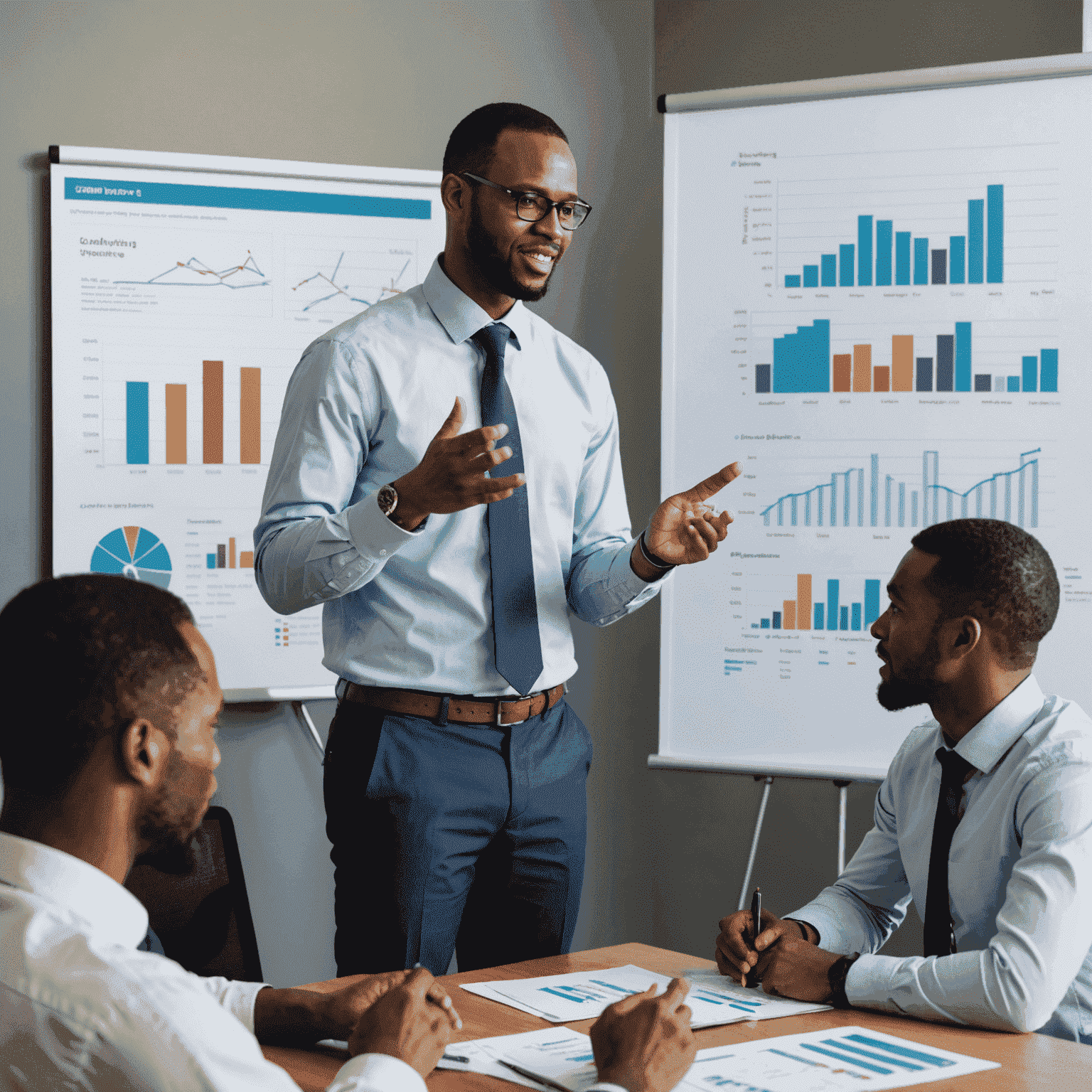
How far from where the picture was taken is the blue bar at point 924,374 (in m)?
2.65

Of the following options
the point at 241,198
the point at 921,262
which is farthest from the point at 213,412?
the point at 921,262

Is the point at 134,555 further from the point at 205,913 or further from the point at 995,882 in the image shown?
the point at 995,882

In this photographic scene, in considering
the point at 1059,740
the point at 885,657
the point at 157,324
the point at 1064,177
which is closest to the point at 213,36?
the point at 157,324

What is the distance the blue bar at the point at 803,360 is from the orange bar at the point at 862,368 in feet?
0.19

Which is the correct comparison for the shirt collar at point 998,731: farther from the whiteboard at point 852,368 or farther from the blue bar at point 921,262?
the blue bar at point 921,262

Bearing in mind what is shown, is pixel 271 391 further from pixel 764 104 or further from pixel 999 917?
pixel 999 917

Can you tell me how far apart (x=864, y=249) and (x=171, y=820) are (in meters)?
2.12

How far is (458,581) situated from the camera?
1947 mm

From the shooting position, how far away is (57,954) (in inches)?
35.6

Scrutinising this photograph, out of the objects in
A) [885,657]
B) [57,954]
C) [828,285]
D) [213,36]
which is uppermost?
[213,36]

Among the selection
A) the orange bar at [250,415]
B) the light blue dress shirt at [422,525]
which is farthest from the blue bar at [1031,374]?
the orange bar at [250,415]

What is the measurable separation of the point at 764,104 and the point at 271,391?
1297 mm

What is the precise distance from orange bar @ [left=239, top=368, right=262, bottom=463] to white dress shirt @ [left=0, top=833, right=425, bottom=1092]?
1.99 m

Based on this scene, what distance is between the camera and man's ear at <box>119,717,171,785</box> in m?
1.00
